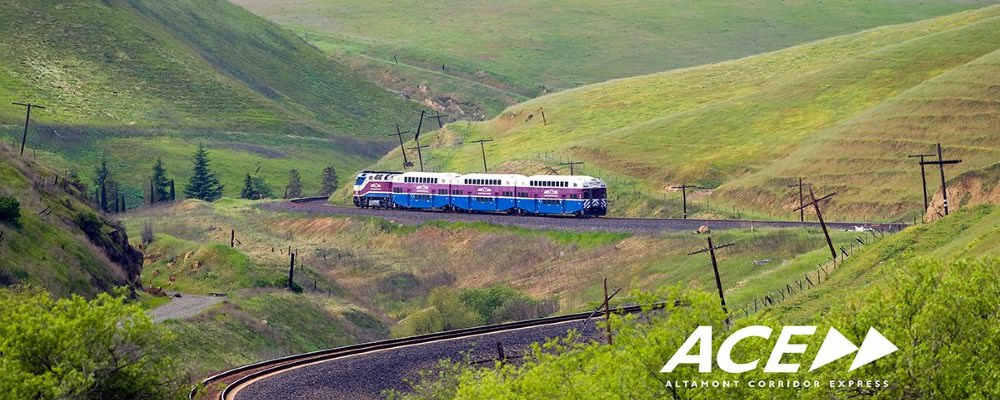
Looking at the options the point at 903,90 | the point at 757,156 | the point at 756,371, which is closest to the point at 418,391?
the point at 756,371

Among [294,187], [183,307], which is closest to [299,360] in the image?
[183,307]

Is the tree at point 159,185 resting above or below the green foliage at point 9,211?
below

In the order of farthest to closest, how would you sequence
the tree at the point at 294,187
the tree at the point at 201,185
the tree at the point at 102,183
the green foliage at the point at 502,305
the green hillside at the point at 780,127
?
1. the tree at the point at 294,187
2. the tree at the point at 201,185
3. the tree at the point at 102,183
4. the green hillside at the point at 780,127
5. the green foliage at the point at 502,305

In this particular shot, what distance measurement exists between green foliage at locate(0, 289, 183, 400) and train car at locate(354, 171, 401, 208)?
87.0 m

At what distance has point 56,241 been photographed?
67438 millimetres

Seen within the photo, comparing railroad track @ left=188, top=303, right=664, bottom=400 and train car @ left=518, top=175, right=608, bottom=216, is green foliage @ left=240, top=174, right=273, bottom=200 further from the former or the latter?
railroad track @ left=188, top=303, right=664, bottom=400

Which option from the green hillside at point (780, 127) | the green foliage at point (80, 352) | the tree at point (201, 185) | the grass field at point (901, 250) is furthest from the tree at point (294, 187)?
the green foliage at point (80, 352)

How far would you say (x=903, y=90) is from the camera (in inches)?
5394

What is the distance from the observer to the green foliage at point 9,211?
63875 mm

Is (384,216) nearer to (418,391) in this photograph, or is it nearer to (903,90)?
(903,90)

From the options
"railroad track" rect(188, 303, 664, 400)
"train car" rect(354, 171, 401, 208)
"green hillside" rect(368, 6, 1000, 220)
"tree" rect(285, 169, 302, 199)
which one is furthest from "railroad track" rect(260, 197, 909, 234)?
"tree" rect(285, 169, 302, 199)

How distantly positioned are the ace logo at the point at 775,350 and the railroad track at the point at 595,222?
163ft

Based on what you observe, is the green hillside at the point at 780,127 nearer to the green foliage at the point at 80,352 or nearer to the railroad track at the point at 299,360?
the railroad track at the point at 299,360

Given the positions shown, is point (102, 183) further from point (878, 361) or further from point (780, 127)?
point (878, 361)
